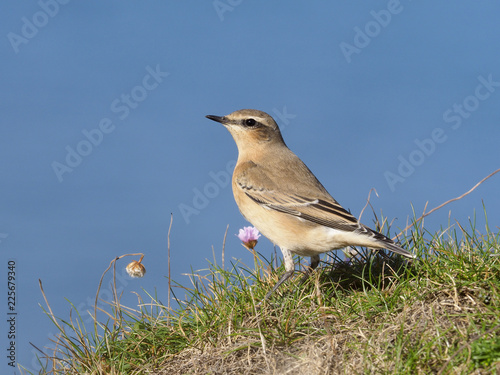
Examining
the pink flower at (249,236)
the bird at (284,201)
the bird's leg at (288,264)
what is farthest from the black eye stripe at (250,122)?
the bird's leg at (288,264)

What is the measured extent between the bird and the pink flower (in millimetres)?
122

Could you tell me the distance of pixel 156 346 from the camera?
23.1 ft

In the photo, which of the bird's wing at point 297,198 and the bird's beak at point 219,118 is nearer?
the bird's wing at point 297,198

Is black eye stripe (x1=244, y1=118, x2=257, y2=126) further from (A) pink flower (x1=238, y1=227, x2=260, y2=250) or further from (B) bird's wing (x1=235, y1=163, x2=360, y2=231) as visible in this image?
(A) pink flower (x1=238, y1=227, x2=260, y2=250)

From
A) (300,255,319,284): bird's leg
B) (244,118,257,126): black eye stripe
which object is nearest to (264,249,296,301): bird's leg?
(300,255,319,284): bird's leg

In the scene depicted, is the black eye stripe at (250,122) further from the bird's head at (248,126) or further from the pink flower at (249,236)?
the pink flower at (249,236)

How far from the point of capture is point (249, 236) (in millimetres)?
7977

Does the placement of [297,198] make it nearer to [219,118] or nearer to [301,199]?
[301,199]

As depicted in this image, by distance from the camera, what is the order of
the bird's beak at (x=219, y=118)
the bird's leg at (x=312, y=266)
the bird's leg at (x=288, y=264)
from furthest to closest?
the bird's beak at (x=219, y=118)
the bird's leg at (x=312, y=266)
the bird's leg at (x=288, y=264)

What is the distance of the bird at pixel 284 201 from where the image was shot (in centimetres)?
727

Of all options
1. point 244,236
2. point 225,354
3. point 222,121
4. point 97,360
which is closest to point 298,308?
point 225,354

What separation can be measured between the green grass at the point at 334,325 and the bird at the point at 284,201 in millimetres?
438

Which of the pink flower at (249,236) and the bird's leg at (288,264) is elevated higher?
the pink flower at (249,236)

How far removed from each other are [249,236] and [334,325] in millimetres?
2075
